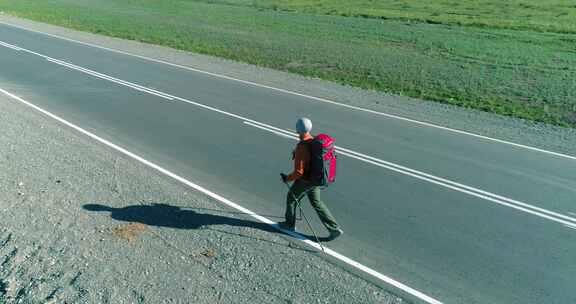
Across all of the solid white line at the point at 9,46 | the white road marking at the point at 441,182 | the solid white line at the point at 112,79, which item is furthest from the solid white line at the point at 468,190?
the solid white line at the point at 9,46

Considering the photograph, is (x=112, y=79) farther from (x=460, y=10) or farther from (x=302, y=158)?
(x=460, y=10)

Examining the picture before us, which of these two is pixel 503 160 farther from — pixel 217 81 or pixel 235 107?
pixel 217 81

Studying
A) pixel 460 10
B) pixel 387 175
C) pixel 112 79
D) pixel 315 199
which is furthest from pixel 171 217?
pixel 460 10

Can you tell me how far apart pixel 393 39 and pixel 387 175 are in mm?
23698

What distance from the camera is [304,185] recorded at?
6.93 metres

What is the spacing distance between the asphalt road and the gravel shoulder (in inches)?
28.0

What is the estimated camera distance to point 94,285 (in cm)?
579

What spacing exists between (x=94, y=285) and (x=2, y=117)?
8.95 meters

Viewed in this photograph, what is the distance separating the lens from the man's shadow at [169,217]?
7414mm

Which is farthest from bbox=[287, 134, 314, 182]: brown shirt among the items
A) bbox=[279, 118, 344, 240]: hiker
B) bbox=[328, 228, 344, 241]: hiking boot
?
bbox=[328, 228, 344, 241]: hiking boot

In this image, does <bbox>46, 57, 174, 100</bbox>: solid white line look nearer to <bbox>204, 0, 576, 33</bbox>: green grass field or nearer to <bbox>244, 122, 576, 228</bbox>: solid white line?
<bbox>244, 122, 576, 228</bbox>: solid white line

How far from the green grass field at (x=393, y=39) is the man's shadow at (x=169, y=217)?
10.5m

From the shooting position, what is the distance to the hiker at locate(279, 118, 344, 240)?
6.62 m

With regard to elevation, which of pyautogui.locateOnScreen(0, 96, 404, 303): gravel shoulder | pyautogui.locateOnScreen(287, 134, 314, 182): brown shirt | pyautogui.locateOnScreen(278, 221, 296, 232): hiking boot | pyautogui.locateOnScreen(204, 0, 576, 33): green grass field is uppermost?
pyautogui.locateOnScreen(204, 0, 576, 33): green grass field
